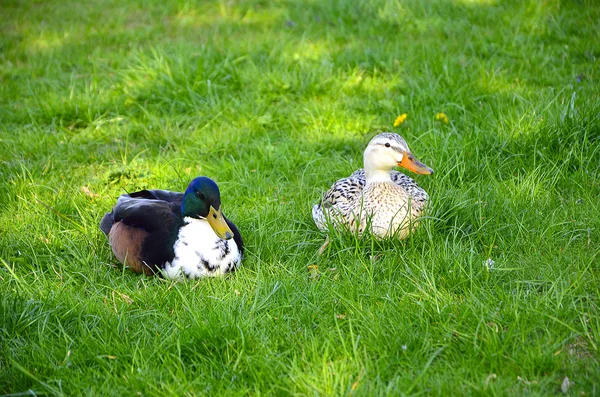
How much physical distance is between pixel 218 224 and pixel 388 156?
1041 millimetres

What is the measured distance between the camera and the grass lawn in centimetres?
288

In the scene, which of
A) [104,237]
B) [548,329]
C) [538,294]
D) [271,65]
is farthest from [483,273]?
[271,65]

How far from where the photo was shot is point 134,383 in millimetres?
2793

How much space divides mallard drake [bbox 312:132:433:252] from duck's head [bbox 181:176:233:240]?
584mm

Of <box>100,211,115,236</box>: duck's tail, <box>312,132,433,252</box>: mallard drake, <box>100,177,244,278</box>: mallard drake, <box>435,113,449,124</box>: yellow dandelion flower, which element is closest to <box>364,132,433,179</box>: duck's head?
<box>312,132,433,252</box>: mallard drake

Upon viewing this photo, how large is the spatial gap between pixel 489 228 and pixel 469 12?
12.4ft


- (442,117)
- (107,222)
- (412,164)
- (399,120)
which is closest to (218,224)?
(107,222)

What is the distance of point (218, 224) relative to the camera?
11.8 ft

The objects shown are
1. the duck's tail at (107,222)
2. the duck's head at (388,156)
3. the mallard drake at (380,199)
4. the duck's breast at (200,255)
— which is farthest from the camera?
the duck's tail at (107,222)

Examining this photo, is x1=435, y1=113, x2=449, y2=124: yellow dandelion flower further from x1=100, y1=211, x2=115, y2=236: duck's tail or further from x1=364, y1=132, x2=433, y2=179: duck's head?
x1=100, y1=211, x2=115, y2=236: duck's tail

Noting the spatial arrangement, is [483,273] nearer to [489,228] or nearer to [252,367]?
[489,228]

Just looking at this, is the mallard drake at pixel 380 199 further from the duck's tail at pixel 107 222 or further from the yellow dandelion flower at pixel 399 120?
the duck's tail at pixel 107 222

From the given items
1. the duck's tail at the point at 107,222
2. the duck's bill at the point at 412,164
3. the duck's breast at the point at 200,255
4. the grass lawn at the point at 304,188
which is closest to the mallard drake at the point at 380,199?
the duck's bill at the point at 412,164

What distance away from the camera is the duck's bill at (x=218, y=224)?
3568mm
